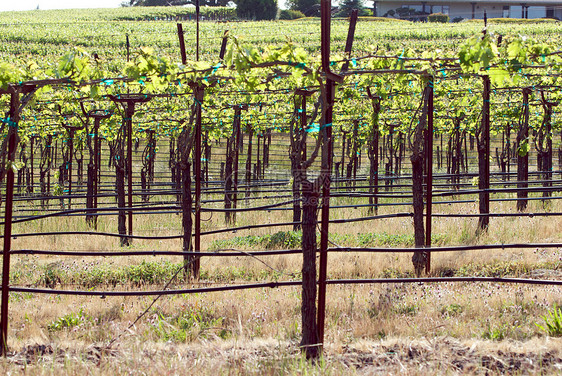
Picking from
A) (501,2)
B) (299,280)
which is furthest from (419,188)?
(501,2)

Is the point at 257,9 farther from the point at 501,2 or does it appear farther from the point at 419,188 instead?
the point at 419,188

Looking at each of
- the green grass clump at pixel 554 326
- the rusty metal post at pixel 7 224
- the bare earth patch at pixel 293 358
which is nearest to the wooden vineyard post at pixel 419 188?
the green grass clump at pixel 554 326

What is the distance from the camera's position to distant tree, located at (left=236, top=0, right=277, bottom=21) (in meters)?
60.4

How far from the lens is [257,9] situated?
61.4 meters

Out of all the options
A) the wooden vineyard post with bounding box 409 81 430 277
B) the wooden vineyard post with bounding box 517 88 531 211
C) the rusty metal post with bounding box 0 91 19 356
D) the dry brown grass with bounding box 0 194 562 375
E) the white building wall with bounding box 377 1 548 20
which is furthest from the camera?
the white building wall with bounding box 377 1 548 20

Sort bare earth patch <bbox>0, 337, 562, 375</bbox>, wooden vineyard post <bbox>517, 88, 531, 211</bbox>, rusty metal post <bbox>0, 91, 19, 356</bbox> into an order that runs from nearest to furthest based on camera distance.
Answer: bare earth patch <bbox>0, 337, 562, 375</bbox> → rusty metal post <bbox>0, 91, 19, 356</bbox> → wooden vineyard post <bbox>517, 88, 531, 211</bbox>

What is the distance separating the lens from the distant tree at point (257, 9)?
6044 cm

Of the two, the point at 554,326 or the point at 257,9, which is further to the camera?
the point at 257,9

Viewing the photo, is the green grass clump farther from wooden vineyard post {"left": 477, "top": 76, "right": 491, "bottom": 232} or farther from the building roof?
the building roof

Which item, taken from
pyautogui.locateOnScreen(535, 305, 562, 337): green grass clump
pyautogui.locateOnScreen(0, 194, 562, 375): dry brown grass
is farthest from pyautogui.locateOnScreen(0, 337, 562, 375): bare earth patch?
pyautogui.locateOnScreen(535, 305, 562, 337): green grass clump

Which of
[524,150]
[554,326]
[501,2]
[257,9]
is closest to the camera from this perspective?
[554,326]

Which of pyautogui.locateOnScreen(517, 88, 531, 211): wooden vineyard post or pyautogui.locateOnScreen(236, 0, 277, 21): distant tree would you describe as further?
pyautogui.locateOnScreen(236, 0, 277, 21): distant tree

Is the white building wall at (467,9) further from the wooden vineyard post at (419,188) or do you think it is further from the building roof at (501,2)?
the wooden vineyard post at (419,188)

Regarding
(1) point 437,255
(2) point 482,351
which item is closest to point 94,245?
(1) point 437,255
